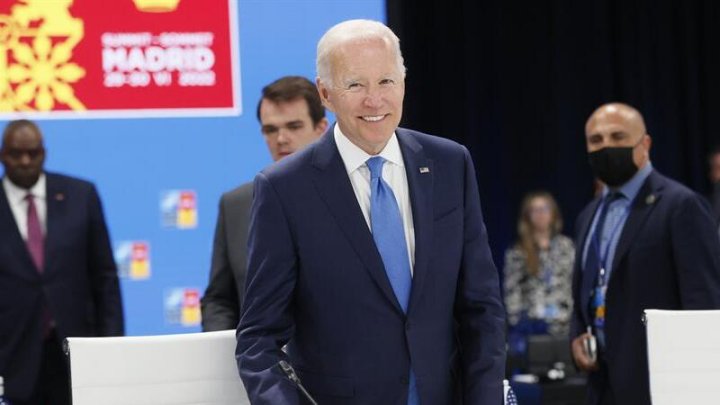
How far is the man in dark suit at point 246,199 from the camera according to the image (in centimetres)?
379

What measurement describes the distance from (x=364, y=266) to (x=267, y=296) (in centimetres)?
20

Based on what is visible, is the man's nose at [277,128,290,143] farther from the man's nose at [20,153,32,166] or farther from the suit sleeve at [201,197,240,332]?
the man's nose at [20,153,32,166]

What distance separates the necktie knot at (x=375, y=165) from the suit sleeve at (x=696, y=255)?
1.99 m

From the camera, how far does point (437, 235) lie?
2580 mm

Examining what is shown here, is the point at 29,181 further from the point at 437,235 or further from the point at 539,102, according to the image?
the point at 539,102

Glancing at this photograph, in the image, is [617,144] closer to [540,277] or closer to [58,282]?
[58,282]

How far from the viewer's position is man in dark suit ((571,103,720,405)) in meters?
4.30

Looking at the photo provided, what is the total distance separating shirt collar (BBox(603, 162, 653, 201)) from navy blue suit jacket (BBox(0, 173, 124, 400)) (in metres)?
2.00

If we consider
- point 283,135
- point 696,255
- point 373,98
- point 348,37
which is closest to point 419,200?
point 373,98

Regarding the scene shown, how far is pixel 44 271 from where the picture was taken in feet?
16.4

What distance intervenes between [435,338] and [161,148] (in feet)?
9.92

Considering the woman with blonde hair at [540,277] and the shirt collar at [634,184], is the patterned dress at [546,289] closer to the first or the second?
the woman with blonde hair at [540,277]

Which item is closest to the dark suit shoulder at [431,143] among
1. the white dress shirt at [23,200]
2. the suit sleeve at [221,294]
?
the suit sleeve at [221,294]

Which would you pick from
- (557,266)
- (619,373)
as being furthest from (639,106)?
(619,373)
